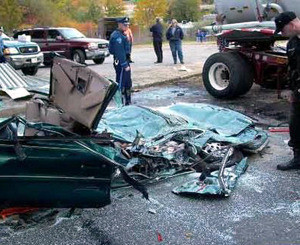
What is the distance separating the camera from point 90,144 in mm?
Result: 3891

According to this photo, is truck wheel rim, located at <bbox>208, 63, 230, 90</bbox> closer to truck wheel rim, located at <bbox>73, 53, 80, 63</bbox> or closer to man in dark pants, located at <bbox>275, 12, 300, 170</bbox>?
man in dark pants, located at <bbox>275, 12, 300, 170</bbox>

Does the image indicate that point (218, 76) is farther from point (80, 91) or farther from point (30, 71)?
point (30, 71)

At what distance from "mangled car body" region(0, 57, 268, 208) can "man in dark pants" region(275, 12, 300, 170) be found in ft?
1.83

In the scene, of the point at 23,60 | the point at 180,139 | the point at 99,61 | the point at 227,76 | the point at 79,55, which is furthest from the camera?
the point at 99,61

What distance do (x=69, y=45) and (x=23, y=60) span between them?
3.77 meters

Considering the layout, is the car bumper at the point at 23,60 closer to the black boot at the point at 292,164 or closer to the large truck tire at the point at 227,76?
the large truck tire at the point at 227,76

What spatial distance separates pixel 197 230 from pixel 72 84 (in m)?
1.80

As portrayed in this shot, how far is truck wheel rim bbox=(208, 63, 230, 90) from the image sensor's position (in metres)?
9.85

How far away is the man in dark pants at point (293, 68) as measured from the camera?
17.3 feet

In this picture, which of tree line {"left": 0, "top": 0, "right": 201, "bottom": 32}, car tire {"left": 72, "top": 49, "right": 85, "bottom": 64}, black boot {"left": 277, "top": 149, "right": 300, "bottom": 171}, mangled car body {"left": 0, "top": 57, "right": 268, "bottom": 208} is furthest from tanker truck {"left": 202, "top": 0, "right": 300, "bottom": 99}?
tree line {"left": 0, "top": 0, "right": 201, "bottom": 32}

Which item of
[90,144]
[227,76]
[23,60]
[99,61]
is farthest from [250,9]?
[99,61]

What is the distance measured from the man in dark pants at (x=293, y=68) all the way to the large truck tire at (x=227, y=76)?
386 centimetres

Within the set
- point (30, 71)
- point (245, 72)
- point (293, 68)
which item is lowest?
point (30, 71)

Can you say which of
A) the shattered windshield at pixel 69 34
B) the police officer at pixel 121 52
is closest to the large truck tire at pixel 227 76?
the police officer at pixel 121 52
